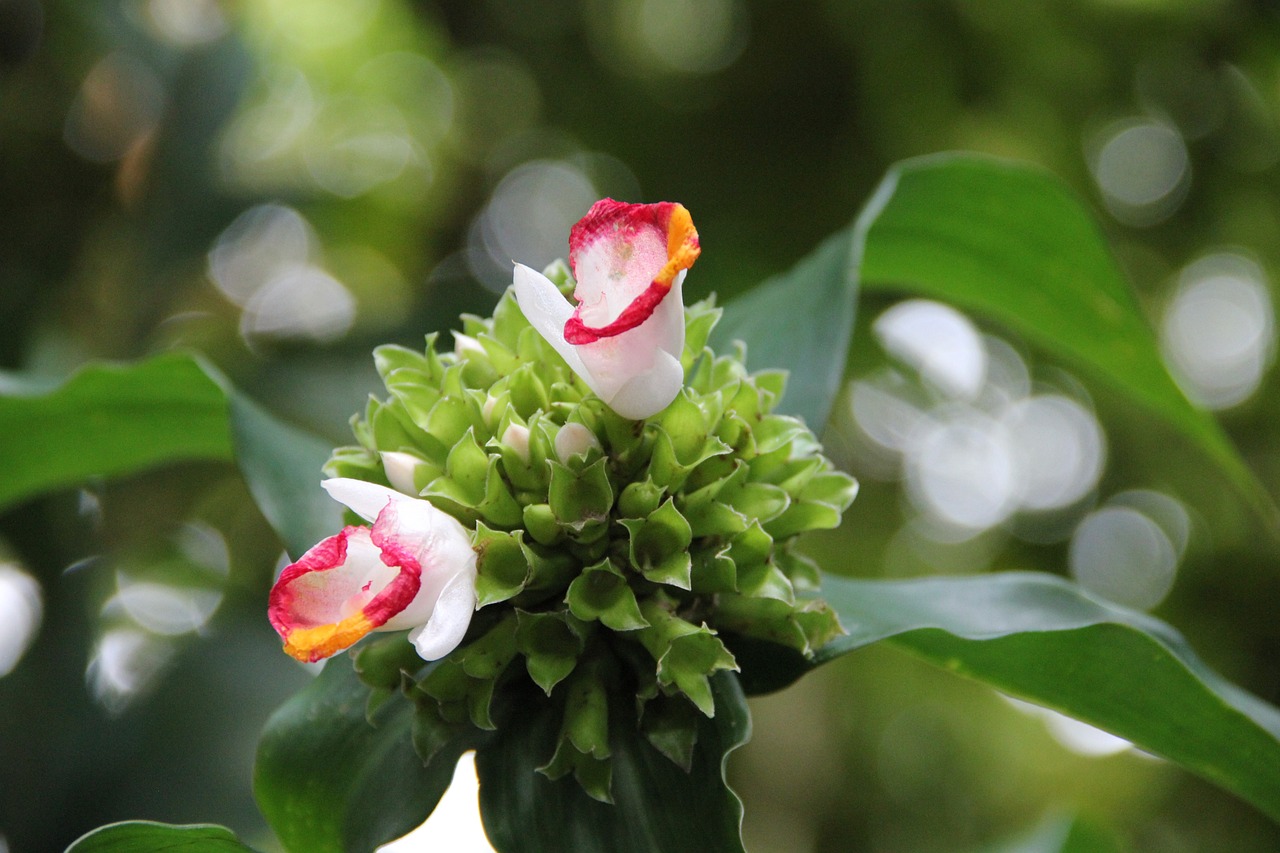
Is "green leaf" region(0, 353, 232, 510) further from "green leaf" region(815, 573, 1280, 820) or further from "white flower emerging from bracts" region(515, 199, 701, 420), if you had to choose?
"green leaf" region(815, 573, 1280, 820)

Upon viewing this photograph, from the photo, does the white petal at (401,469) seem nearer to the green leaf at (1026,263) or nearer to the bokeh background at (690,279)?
the green leaf at (1026,263)

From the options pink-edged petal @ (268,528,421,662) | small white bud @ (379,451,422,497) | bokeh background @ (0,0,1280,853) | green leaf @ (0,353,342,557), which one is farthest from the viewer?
bokeh background @ (0,0,1280,853)

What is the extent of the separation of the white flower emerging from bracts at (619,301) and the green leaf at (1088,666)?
0.18 m

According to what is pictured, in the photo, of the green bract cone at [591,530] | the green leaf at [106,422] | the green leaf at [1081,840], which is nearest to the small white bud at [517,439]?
the green bract cone at [591,530]

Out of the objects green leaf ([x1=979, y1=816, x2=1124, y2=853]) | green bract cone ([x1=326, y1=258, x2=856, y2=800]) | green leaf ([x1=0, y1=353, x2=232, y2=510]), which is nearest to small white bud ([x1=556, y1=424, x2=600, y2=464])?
green bract cone ([x1=326, y1=258, x2=856, y2=800])

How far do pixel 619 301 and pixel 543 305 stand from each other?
0.03m

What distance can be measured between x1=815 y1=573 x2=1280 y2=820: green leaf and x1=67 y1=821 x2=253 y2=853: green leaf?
0.31 meters

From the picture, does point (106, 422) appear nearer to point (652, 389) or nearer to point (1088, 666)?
point (652, 389)

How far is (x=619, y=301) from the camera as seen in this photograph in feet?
1.41

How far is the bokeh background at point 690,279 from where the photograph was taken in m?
1.41

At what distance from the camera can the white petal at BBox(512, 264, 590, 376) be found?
417 millimetres

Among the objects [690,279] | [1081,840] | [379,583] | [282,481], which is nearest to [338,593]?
[379,583]

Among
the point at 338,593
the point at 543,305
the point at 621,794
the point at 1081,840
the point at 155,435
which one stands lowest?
the point at 1081,840

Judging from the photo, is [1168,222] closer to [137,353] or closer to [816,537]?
[816,537]
